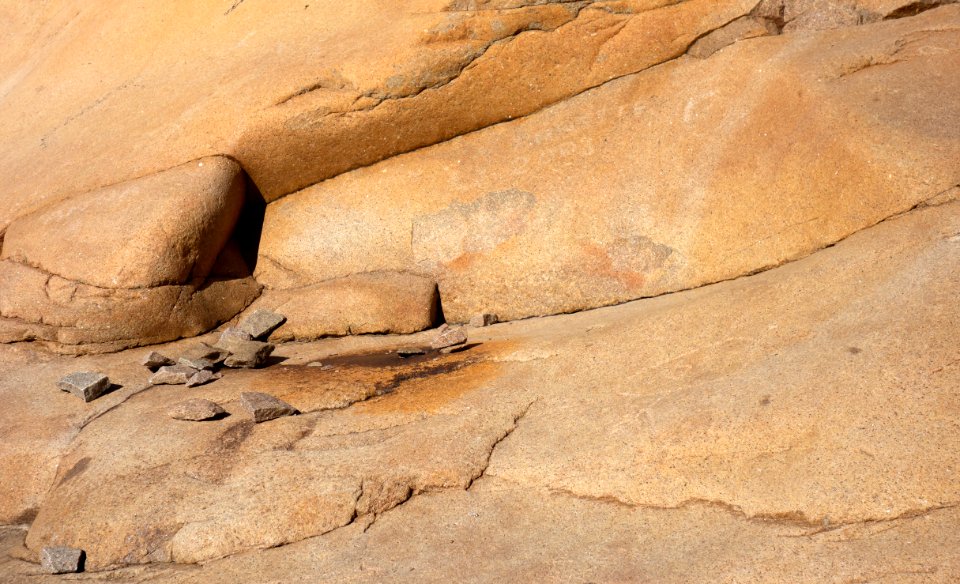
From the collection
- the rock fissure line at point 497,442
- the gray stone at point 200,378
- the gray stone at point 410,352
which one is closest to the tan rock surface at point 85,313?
the gray stone at point 200,378

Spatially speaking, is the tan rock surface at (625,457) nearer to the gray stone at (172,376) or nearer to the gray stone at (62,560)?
the gray stone at (62,560)

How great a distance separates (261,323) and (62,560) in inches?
81.5

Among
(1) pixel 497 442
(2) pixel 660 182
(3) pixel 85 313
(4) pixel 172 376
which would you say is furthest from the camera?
(3) pixel 85 313

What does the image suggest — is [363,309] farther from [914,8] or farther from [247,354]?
[914,8]

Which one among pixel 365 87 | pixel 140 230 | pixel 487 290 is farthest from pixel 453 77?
pixel 140 230

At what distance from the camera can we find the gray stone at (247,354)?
473 cm

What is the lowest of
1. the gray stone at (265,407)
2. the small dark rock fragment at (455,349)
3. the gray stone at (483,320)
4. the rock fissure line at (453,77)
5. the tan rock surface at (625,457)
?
the gray stone at (483,320)

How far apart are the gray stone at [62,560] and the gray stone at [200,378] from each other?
3.82 ft

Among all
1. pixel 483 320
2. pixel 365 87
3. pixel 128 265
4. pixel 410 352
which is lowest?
pixel 483 320

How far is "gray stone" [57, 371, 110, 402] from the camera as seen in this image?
4.30 metres

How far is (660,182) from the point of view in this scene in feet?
16.1

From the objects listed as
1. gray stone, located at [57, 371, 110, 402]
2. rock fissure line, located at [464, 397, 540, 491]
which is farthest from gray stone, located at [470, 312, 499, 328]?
gray stone, located at [57, 371, 110, 402]

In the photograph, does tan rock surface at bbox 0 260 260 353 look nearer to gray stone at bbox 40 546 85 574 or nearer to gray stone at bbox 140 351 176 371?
gray stone at bbox 140 351 176 371

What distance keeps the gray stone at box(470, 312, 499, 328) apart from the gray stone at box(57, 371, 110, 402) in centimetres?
186
